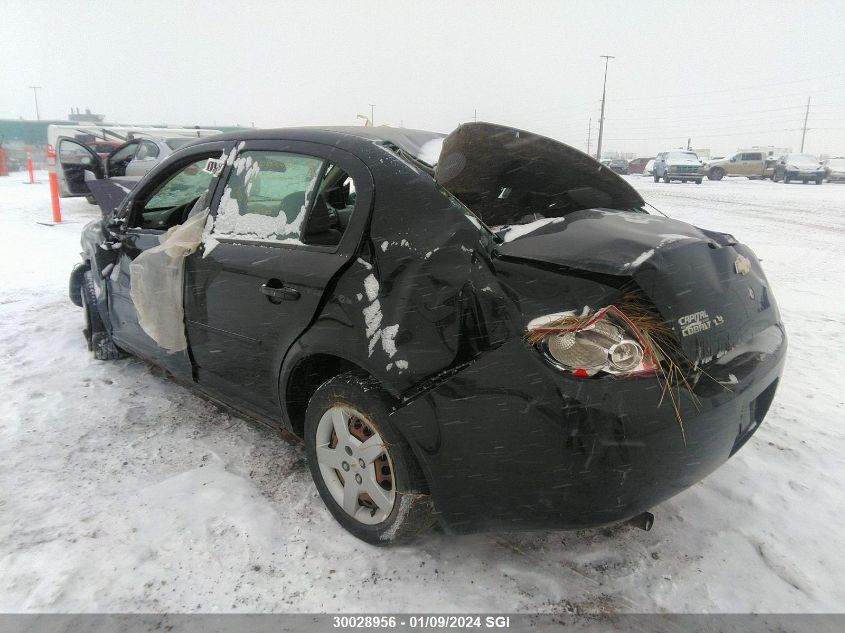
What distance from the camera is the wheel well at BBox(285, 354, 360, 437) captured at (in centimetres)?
232

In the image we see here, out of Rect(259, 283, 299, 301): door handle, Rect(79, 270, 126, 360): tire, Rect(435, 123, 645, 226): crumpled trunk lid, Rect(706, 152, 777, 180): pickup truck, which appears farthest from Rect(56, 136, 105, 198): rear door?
Rect(706, 152, 777, 180): pickup truck

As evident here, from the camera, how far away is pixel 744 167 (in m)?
30.4

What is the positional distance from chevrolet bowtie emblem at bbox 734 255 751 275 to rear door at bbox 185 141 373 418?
1.44 m

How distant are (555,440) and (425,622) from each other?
84cm

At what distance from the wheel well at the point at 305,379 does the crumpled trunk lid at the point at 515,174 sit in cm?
86

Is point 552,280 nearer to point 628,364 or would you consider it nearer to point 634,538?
point 628,364

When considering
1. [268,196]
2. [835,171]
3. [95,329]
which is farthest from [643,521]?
[835,171]

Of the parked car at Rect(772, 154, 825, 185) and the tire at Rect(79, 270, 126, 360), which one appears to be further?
the parked car at Rect(772, 154, 825, 185)

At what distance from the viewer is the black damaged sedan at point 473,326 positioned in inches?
67.6

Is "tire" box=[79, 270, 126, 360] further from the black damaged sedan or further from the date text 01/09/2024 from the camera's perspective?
the date text 01/09/2024

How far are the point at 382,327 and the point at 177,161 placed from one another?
1963 millimetres

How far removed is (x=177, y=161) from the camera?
10.4 feet

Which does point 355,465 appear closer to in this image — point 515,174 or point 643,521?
point 643,521

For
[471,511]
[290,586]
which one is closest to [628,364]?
[471,511]
